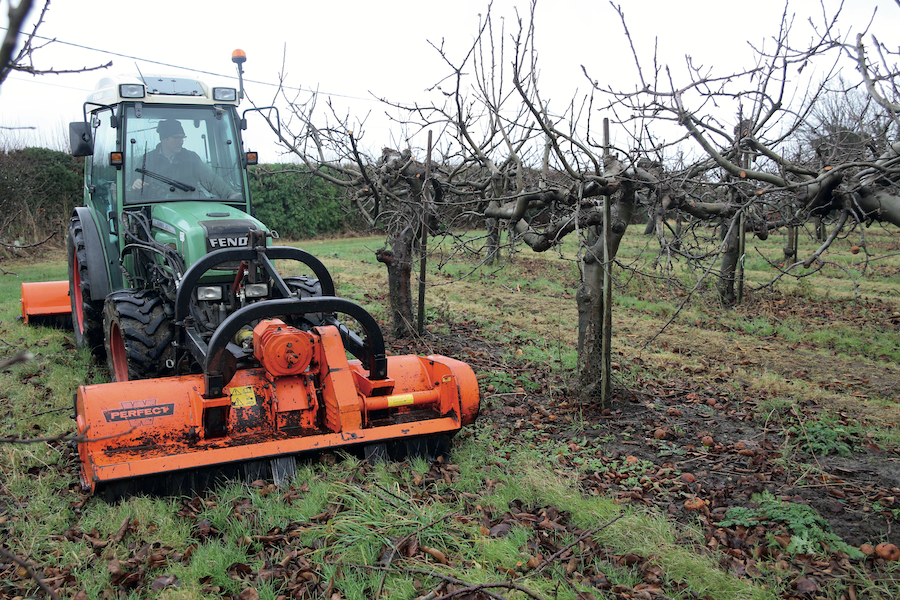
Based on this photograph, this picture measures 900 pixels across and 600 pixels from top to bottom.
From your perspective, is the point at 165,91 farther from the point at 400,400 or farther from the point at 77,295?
the point at 400,400

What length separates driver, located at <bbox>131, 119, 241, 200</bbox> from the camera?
6.14 metres

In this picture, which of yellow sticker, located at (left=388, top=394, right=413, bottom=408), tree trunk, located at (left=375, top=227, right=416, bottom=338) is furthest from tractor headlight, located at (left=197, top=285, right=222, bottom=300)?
tree trunk, located at (left=375, top=227, right=416, bottom=338)

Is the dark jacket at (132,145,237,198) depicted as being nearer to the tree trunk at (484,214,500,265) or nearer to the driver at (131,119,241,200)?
the driver at (131,119,241,200)

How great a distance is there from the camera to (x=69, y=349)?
7961 mm

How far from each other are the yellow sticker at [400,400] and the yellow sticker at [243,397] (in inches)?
38.4

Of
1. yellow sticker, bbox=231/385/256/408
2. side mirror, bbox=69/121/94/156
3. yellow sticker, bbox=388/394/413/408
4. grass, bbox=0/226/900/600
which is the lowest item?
grass, bbox=0/226/900/600

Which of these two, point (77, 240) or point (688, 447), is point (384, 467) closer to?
point (688, 447)

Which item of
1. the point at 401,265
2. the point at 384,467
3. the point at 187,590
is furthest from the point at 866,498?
the point at 401,265

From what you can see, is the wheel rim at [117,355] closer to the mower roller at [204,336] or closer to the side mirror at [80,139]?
the mower roller at [204,336]

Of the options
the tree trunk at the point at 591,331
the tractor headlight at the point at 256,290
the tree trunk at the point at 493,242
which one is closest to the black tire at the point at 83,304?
the tractor headlight at the point at 256,290

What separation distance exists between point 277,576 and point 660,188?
165 inches

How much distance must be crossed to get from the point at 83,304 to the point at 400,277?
12.3 ft

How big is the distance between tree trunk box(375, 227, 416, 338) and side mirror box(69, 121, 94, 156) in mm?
3427

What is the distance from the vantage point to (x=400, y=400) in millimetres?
4855
